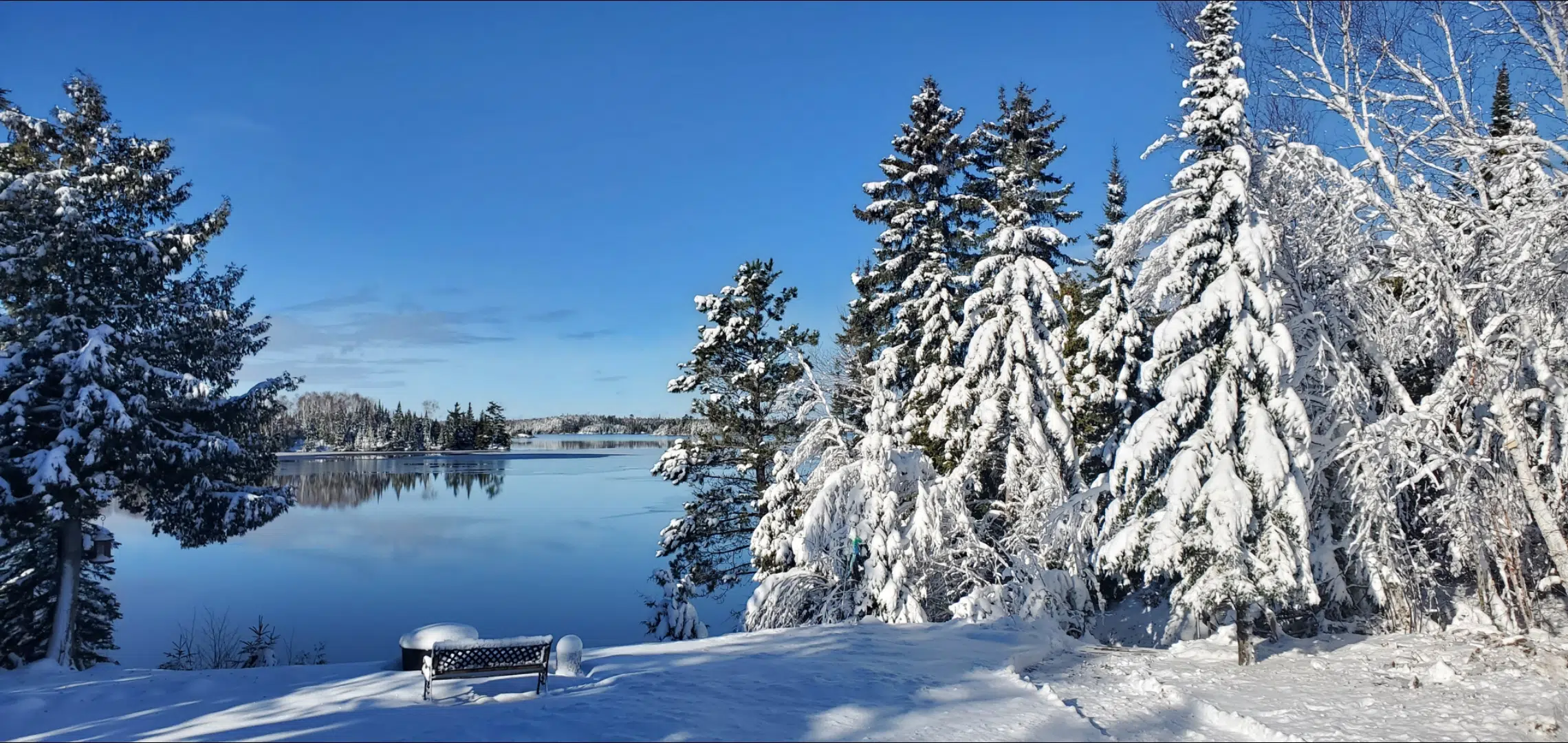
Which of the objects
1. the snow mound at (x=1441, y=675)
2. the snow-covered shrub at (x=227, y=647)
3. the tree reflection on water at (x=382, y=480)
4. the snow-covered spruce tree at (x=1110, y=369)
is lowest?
the snow-covered shrub at (x=227, y=647)

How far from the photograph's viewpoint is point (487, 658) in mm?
7297

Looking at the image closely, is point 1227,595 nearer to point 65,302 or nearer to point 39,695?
point 39,695

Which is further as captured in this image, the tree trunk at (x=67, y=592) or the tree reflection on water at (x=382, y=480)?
the tree reflection on water at (x=382, y=480)

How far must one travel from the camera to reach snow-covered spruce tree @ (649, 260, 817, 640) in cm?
2092

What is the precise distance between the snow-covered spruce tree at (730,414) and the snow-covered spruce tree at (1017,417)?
5764mm

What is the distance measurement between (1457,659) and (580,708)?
10.3 metres

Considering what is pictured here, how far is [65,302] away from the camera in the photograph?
13.5 m

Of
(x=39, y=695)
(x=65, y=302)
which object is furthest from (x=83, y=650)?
(x=39, y=695)

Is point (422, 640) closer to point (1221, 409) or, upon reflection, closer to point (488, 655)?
point (488, 655)

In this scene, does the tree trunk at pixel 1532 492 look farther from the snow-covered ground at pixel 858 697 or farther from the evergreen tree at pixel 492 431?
the evergreen tree at pixel 492 431

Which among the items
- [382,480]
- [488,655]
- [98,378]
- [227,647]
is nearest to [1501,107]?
[488,655]

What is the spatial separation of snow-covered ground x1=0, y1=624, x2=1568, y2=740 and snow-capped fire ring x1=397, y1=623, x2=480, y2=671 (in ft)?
0.75

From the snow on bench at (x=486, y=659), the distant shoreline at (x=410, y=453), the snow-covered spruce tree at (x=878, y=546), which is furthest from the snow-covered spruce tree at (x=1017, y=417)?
the distant shoreline at (x=410, y=453)

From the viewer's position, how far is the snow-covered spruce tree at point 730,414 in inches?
824
